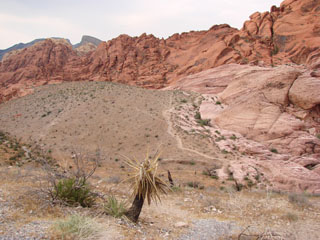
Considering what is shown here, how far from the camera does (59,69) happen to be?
48.9 meters

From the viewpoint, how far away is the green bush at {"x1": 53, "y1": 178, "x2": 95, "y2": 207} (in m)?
5.72

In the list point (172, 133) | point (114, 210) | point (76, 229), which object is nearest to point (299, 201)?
point (114, 210)

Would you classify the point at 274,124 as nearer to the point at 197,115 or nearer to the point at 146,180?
the point at 197,115

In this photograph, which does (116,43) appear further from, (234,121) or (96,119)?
(234,121)

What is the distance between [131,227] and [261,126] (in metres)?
16.5

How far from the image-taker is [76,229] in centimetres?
412

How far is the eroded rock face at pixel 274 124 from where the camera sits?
14.7 m

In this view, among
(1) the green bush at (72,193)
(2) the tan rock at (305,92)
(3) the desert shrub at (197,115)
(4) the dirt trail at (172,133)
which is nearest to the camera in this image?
(1) the green bush at (72,193)

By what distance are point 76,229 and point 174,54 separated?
44.3 m

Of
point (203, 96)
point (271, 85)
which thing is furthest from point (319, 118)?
point (203, 96)

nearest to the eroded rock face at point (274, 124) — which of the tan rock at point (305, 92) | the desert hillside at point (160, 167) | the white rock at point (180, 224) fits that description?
the tan rock at point (305, 92)

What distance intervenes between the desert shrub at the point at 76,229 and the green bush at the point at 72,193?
138 centimetres

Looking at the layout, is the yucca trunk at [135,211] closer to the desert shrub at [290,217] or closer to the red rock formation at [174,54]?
the desert shrub at [290,217]

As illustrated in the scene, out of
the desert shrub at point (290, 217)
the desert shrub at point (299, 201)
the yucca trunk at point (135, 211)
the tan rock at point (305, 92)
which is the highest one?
the tan rock at point (305, 92)
